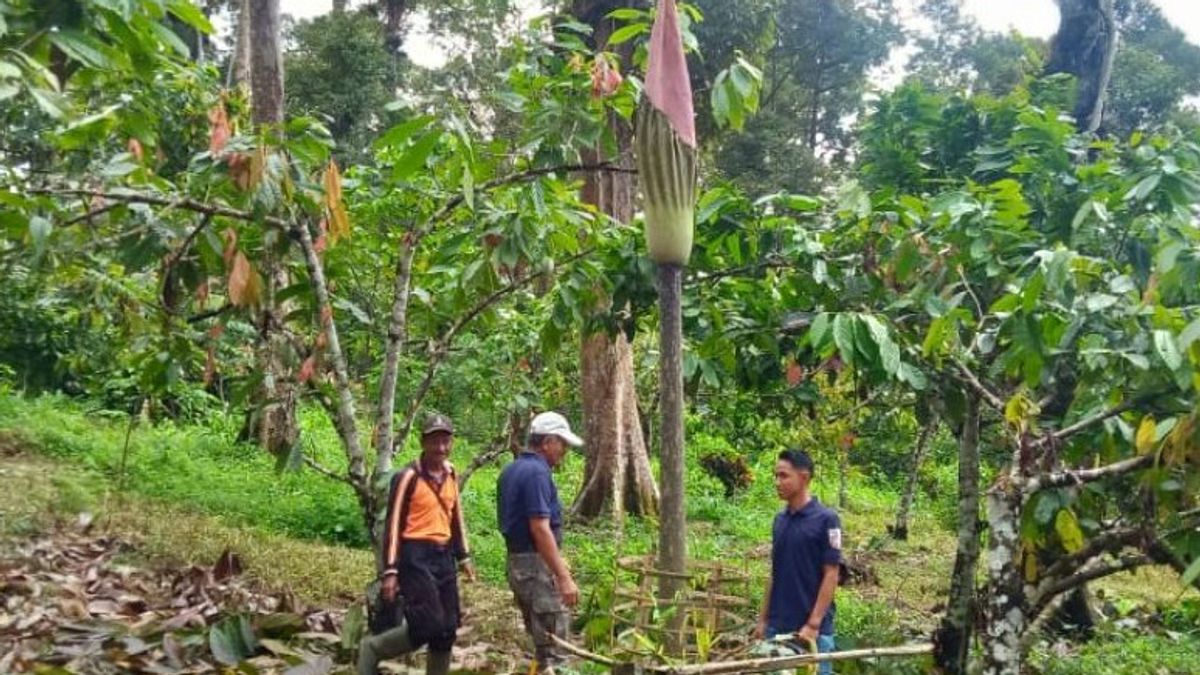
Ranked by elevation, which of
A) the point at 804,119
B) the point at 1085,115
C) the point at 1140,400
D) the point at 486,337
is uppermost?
the point at 804,119

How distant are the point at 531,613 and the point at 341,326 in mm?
3662

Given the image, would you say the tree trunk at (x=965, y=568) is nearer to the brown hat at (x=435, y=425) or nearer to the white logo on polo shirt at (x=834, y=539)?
the white logo on polo shirt at (x=834, y=539)

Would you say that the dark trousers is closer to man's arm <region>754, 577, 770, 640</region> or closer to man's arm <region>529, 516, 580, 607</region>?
man's arm <region>529, 516, 580, 607</region>

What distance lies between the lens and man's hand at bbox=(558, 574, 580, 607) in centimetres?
461

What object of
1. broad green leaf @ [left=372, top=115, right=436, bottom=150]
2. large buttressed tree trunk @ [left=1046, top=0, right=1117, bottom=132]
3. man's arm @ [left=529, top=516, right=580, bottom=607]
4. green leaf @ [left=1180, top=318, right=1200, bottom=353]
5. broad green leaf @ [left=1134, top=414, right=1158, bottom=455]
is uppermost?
large buttressed tree trunk @ [left=1046, top=0, right=1117, bottom=132]

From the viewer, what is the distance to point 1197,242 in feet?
10.3

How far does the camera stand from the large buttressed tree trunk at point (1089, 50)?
649cm

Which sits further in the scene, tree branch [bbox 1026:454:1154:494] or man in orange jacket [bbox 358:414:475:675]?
man in orange jacket [bbox 358:414:475:675]

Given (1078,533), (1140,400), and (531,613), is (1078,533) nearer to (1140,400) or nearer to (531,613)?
(1140,400)

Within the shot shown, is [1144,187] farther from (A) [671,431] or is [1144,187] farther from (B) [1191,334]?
(A) [671,431]

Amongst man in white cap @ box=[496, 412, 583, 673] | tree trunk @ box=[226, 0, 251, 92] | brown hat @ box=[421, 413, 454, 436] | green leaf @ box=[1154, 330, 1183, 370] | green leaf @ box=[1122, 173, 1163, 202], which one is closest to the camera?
green leaf @ box=[1154, 330, 1183, 370]

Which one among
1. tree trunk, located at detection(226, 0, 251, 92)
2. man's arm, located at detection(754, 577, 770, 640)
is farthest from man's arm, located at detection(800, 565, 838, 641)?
tree trunk, located at detection(226, 0, 251, 92)

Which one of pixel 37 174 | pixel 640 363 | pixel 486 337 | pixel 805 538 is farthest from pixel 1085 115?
pixel 640 363

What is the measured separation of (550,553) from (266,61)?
8.05 meters
